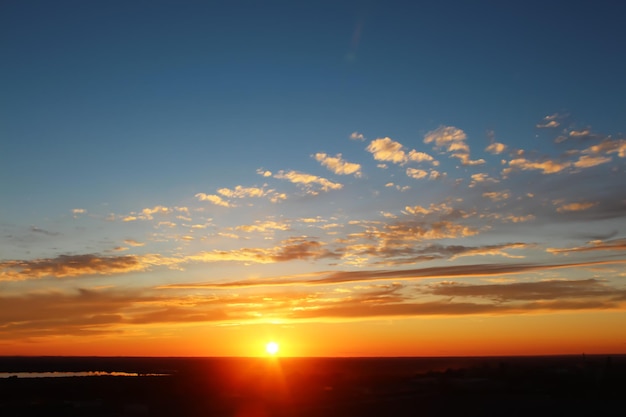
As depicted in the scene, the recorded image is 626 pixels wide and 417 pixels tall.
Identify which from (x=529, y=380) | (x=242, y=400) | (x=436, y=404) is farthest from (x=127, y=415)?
(x=529, y=380)

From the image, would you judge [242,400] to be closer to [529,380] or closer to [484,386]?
[484,386]

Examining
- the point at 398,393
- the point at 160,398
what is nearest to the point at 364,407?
the point at 398,393

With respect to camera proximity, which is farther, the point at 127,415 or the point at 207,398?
the point at 207,398

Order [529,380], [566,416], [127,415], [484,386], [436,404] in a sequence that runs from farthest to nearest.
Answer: [529,380], [484,386], [436,404], [127,415], [566,416]

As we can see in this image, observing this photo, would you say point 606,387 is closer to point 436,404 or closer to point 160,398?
point 436,404

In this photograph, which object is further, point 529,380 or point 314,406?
point 529,380

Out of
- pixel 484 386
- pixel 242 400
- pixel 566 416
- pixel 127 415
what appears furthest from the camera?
pixel 484 386

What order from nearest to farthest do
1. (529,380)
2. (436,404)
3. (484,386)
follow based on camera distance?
(436,404)
(484,386)
(529,380)

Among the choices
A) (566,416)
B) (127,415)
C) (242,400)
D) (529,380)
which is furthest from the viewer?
(529,380)
